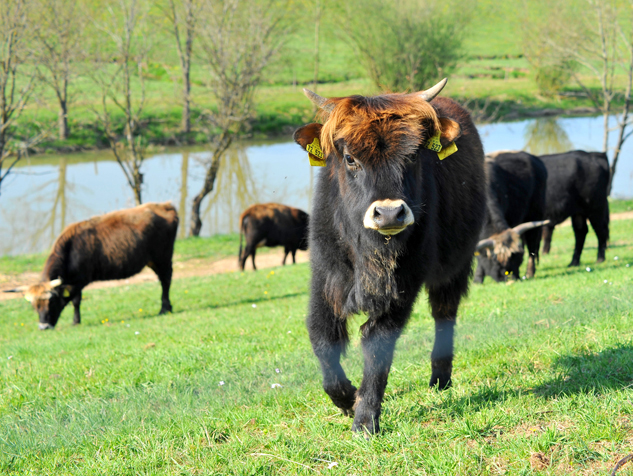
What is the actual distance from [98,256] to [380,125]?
948cm

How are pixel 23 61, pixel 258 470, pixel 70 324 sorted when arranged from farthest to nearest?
pixel 23 61 → pixel 70 324 → pixel 258 470

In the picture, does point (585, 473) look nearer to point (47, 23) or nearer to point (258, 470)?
point (258, 470)

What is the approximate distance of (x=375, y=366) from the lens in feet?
11.2

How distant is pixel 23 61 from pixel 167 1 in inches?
317

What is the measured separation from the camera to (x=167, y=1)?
79.1ft

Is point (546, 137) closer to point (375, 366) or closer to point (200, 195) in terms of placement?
point (200, 195)

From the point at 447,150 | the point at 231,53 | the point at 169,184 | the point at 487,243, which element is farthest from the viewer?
the point at 169,184

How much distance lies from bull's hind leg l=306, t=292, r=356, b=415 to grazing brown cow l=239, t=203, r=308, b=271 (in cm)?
1326

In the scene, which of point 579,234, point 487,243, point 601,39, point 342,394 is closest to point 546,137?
point 601,39

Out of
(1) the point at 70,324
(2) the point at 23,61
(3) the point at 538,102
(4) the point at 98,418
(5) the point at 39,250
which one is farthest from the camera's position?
(3) the point at 538,102

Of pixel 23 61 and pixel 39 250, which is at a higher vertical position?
pixel 23 61

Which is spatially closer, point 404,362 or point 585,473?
point 585,473

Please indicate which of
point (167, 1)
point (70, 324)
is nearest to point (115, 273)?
point (70, 324)

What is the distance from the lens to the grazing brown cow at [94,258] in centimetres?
1109
